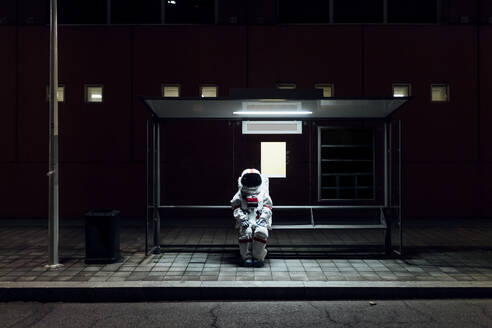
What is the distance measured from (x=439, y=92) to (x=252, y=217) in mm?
7391

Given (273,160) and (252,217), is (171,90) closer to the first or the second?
(273,160)

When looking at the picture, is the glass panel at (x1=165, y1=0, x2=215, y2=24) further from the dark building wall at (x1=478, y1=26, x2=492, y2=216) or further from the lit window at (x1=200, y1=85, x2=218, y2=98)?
the dark building wall at (x1=478, y1=26, x2=492, y2=216)

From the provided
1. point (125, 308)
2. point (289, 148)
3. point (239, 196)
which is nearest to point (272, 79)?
point (289, 148)

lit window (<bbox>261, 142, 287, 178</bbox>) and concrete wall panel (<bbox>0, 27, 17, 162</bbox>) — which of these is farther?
concrete wall panel (<bbox>0, 27, 17, 162</bbox>)

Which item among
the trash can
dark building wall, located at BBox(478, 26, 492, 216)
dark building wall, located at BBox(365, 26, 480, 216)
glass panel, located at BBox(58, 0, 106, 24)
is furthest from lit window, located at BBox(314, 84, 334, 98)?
the trash can

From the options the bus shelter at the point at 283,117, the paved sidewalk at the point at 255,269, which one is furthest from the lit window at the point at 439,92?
the paved sidewalk at the point at 255,269

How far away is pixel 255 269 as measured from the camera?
6914 mm

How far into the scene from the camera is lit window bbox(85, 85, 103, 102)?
1184 cm

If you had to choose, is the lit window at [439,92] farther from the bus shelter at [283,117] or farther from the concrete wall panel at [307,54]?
the bus shelter at [283,117]

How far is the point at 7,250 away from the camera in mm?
8164

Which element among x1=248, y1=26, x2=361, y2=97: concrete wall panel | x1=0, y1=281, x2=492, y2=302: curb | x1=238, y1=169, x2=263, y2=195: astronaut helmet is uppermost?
x1=248, y1=26, x2=361, y2=97: concrete wall panel

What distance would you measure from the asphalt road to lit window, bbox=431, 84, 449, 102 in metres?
7.32

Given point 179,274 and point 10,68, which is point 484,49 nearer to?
point 179,274

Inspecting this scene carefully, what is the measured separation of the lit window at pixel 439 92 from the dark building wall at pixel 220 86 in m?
0.16
